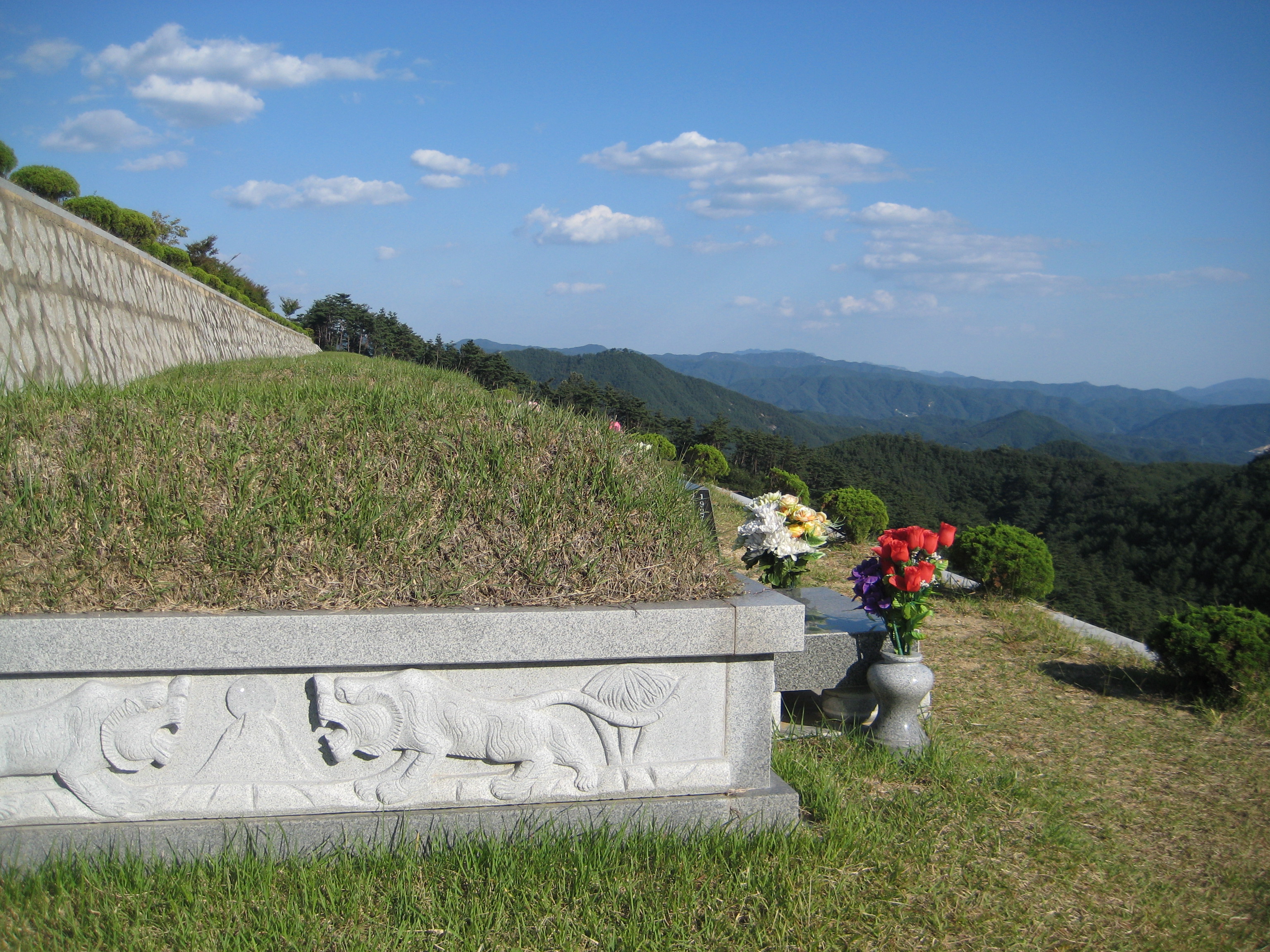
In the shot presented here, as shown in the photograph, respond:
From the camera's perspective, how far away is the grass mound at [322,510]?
236 cm

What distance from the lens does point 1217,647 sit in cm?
420

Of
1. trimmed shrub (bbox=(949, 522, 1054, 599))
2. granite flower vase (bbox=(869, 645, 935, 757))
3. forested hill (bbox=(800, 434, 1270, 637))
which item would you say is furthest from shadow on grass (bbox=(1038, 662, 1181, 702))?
forested hill (bbox=(800, 434, 1270, 637))

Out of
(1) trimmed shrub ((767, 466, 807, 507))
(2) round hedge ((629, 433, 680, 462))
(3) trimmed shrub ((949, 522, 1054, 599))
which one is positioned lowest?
(3) trimmed shrub ((949, 522, 1054, 599))


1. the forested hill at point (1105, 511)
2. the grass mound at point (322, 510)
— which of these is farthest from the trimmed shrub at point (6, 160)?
the forested hill at point (1105, 511)

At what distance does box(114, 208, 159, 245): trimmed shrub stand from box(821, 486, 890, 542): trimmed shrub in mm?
11014

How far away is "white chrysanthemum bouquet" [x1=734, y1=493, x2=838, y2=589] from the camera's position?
4.00 meters

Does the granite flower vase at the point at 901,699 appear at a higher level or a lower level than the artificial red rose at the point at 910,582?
lower

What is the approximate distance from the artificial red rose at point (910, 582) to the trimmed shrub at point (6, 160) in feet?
36.5

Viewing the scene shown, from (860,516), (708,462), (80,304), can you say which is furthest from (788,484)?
(80,304)

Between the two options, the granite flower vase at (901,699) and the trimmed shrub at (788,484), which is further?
the trimmed shrub at (788,484)

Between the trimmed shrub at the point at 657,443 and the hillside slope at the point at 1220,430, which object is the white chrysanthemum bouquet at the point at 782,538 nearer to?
the trimmed shrub at the point at 657,443

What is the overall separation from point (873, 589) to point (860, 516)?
566 centimetres

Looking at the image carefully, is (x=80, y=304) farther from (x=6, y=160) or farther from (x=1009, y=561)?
(x=1009, y=561)

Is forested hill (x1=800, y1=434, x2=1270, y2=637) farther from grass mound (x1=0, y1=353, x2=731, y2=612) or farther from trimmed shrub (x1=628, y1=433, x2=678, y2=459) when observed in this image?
grass mound (x1=0, y1=353, x2=731, y2=612)
